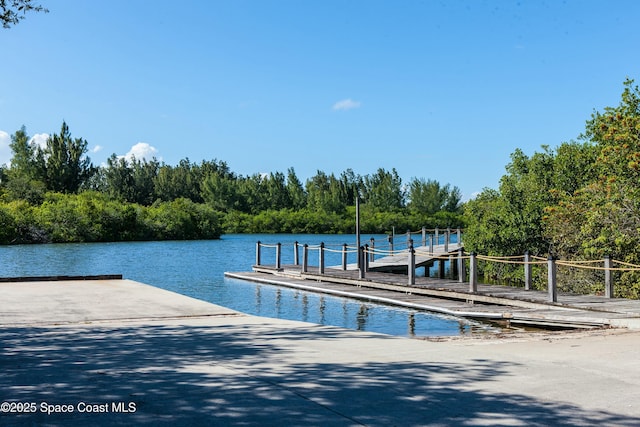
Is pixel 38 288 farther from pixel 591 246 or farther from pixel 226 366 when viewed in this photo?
pixel 591 246

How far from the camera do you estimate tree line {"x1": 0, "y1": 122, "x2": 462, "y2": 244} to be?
260ft

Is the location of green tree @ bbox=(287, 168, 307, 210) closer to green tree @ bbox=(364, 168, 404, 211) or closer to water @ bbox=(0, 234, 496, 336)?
green tree @ bbox=(364, 168, 404, 211)

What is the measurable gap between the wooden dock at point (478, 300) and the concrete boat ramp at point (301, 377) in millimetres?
2337

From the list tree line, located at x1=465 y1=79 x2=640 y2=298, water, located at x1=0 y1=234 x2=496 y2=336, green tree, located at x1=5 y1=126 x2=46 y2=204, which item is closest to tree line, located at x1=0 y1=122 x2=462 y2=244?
green tree, located at x1=5 y1=126 x2=46 y2=204

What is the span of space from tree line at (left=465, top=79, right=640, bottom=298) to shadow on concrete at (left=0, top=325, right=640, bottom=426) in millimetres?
11737

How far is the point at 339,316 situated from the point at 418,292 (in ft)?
11.7

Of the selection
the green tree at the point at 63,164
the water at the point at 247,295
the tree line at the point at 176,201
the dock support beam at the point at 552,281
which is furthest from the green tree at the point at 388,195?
the dock support beam at the point at 552,281

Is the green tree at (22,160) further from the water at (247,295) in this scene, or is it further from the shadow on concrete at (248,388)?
the shadow on concrete at (248,388)

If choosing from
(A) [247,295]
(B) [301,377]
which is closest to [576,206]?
(A) [247,295]

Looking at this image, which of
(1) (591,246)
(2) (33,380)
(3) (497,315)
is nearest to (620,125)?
(1) (591,246)

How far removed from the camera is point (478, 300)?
1717 cm

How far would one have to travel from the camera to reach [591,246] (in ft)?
72.7

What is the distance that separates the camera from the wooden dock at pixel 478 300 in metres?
13.0

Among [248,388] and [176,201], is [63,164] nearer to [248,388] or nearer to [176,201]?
[176,201]
